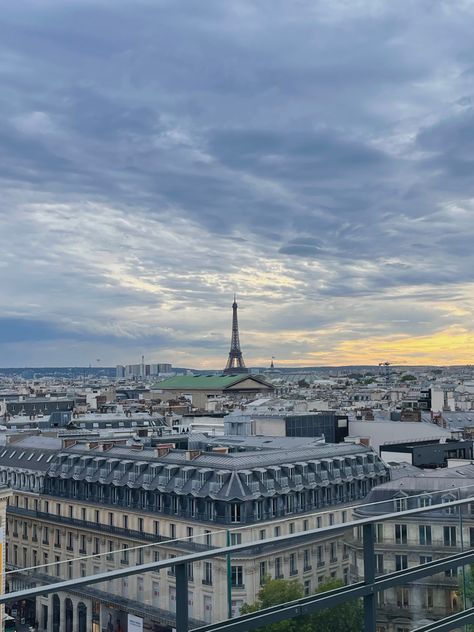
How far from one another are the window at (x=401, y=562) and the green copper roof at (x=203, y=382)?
497ft

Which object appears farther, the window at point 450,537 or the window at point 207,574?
the window at point 450,537

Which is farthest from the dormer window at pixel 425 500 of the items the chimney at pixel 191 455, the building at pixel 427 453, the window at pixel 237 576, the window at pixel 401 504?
the building at pixel 427 453

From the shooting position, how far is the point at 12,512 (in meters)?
42.3

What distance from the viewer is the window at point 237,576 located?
4605mm

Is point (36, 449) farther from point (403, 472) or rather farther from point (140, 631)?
point (140, 631)

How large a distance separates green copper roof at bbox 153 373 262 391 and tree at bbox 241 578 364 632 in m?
152

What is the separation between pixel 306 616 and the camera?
4793 millimetres

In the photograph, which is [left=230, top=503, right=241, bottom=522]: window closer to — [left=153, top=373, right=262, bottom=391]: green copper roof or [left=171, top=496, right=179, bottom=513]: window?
[left=171, top=496, right=179, bottom=513]: window

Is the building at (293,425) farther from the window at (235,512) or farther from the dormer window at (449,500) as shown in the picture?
the dormer window at (449,500)

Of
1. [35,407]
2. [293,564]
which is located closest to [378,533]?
[293,564]

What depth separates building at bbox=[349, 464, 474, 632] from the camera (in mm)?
5250

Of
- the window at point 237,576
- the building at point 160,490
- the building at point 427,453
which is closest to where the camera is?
the window at point 237,576

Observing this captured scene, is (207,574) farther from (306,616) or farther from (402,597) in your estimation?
(402,597)

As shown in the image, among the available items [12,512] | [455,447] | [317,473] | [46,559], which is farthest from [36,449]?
[455,447]
